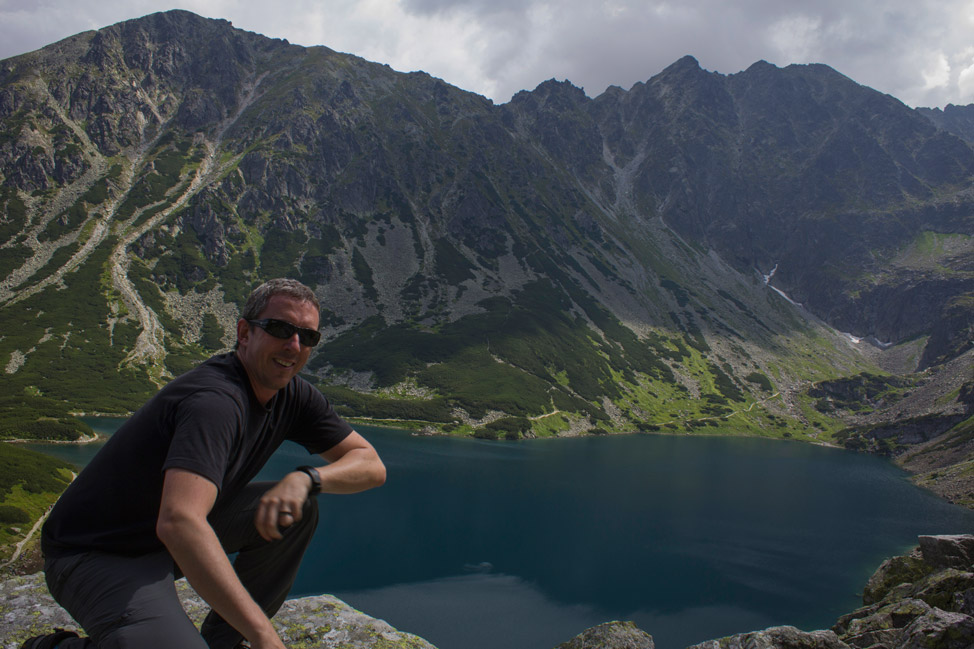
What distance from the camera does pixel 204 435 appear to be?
2.92 meters

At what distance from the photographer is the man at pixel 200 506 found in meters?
2.79

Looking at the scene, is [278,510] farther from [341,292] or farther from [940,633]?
[341,292]

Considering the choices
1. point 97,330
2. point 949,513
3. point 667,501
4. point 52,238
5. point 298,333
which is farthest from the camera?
point 52,238

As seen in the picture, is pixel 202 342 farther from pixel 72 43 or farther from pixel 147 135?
pixel 72 43

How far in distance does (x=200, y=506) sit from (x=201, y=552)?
0.77 feet

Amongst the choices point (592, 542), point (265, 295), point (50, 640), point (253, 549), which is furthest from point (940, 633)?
point (592, 542)

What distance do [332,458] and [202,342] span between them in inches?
4904

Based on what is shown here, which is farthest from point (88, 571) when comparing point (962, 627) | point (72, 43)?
point (72, 43)

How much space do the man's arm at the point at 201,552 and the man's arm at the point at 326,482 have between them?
0.48 metres

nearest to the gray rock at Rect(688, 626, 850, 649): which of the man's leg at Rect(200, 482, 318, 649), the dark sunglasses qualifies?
the man's leg at Rect(200, 482, 318, 649)

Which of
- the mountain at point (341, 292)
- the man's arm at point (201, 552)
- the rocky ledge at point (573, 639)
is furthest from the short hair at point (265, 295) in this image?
the mountain at point (341, 292)

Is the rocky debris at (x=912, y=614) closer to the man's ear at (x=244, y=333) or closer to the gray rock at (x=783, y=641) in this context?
the gray rock at (x=783, y=641)

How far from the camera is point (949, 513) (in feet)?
227

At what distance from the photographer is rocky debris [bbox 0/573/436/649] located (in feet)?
17.7
